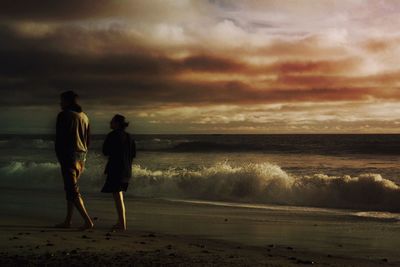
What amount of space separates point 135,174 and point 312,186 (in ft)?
21.0

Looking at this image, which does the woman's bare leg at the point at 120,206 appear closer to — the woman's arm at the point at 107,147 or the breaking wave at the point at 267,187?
the woman's arm at the point at 107,147

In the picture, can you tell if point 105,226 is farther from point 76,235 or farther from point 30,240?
point 30,240

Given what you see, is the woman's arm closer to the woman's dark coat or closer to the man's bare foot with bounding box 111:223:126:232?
the woman's dark coat

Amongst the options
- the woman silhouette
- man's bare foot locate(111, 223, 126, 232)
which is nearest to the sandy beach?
man's bare foot locate(111, 223, 126, 232)

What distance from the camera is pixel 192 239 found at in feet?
24.3

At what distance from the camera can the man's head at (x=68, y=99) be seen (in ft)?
24.3

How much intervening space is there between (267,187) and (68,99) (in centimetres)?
910

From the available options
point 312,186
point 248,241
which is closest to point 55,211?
point 248,241

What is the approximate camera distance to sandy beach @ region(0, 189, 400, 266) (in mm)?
5828

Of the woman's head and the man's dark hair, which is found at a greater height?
the man's dark hair

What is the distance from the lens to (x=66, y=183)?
7445mm

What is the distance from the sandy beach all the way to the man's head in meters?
1.80

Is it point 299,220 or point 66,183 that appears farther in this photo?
point 299,220

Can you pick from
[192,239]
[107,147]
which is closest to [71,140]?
[107,147]
